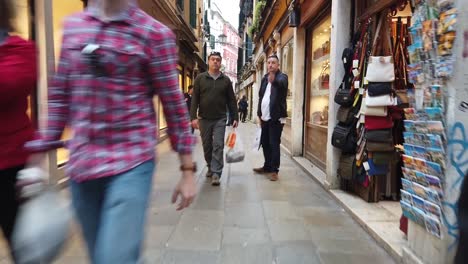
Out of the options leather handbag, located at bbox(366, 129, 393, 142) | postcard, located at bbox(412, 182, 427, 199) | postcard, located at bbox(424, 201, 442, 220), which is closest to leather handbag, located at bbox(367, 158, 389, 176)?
leather handbag, located at bbox(366, 129, 393, 142)

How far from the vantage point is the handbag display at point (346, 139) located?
5.21 meters

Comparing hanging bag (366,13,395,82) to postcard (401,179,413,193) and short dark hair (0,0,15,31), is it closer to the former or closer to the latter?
postcard (401,179,413,193)

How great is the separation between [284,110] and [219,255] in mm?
3721

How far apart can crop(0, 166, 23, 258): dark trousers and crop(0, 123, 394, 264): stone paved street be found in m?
1.28

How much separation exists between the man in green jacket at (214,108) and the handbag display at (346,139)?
186 centimetres

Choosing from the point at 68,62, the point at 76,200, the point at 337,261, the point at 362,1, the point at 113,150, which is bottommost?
the point at 337,261

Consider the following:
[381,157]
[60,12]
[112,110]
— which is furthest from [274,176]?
[112,110]

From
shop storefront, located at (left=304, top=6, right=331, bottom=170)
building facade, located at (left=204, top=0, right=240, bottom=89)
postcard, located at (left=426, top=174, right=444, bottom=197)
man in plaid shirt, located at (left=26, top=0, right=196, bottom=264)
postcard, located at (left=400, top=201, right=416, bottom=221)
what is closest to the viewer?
man in plaid shirt, located at (left=26, top=0, right=196, bottom=264)

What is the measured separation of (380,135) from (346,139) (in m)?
0.56

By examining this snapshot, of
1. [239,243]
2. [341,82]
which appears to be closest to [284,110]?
[341,82]

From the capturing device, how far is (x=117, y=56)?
162 cm

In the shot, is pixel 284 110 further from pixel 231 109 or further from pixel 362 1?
pixel 362 1

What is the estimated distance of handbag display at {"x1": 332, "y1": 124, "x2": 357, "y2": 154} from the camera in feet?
17.1

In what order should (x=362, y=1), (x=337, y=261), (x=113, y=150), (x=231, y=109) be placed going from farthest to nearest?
(x=231, y=109) → (x=362, y=1) → (x=337, y=261) → (x=113, y=150)
